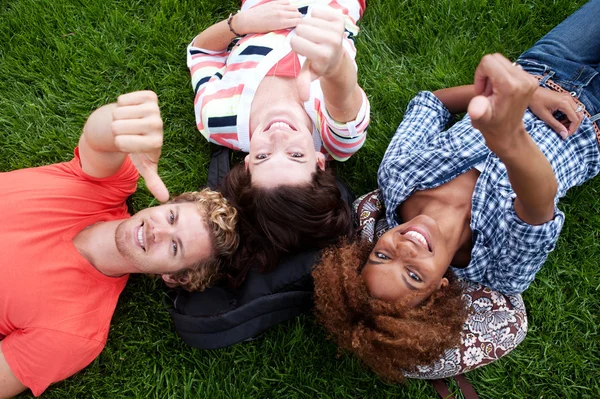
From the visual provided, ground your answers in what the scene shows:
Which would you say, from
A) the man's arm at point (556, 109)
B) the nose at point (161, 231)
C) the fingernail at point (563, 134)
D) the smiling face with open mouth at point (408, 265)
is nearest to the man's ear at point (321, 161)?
the smiling face with open mouth at point (408, 265)

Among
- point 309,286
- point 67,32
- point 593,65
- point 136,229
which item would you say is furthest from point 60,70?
point 593,65

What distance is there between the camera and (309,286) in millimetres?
3020

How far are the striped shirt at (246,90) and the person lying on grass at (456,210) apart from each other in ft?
1.45

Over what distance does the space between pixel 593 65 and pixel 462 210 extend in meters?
1.48

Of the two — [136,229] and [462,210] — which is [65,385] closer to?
[136,229]

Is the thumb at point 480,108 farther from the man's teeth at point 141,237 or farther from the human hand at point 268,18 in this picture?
the human hand at point 268,18

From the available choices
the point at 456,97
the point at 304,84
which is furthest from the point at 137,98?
the point at 456,97

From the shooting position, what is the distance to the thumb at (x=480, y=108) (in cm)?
160

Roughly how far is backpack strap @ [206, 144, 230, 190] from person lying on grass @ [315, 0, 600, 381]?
107 cm

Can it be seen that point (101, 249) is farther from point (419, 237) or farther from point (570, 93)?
point (570, 93)

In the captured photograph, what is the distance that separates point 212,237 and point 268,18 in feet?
5.36

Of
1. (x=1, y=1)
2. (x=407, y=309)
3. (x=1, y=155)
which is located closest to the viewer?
(x=407, y=309)

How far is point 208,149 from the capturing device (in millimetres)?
3576

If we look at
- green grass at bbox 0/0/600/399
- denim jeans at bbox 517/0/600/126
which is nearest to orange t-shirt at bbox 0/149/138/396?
green grass at bbox 0/0/600/399
